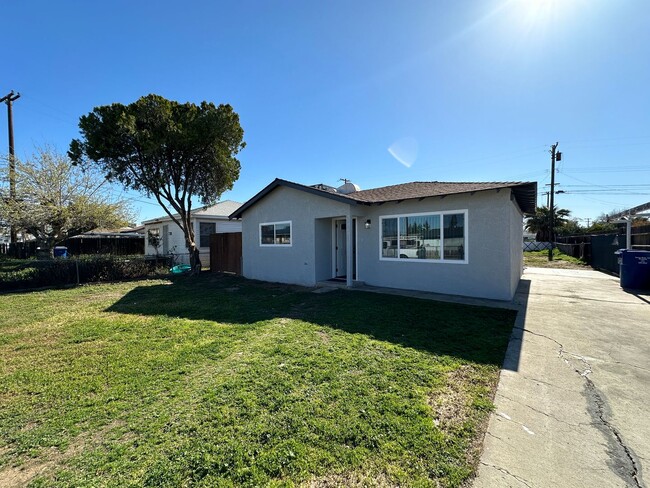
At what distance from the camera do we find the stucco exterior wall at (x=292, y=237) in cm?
1066

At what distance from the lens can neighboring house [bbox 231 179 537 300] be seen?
26.5 ft

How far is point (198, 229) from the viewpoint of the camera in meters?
18.8

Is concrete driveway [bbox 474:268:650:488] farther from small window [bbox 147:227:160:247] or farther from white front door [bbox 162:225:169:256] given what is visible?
small window [bbox 147:227:160:247]

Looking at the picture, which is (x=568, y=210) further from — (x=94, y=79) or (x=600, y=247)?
(x=94, y=79)

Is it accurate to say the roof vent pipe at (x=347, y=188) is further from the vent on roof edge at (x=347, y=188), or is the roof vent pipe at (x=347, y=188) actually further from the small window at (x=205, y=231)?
the small window at (x=205, y=231)

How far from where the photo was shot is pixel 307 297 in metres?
8.77

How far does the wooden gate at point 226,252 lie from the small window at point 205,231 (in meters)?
3.76

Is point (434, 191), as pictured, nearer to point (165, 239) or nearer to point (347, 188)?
point (347, 188)

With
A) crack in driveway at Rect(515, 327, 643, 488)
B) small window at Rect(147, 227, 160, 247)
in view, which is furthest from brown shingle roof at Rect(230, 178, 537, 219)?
small window at Rect(147, 227, 160, 247)

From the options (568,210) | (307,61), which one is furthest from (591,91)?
(568,210)

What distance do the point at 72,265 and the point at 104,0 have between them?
9222 mm

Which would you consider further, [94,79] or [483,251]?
[94,79]

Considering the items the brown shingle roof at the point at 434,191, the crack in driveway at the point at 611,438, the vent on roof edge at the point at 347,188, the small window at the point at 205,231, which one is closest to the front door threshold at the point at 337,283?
the brown shingle roof at the point at 434,191

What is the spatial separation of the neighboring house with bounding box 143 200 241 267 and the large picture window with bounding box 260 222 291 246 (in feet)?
19.5
